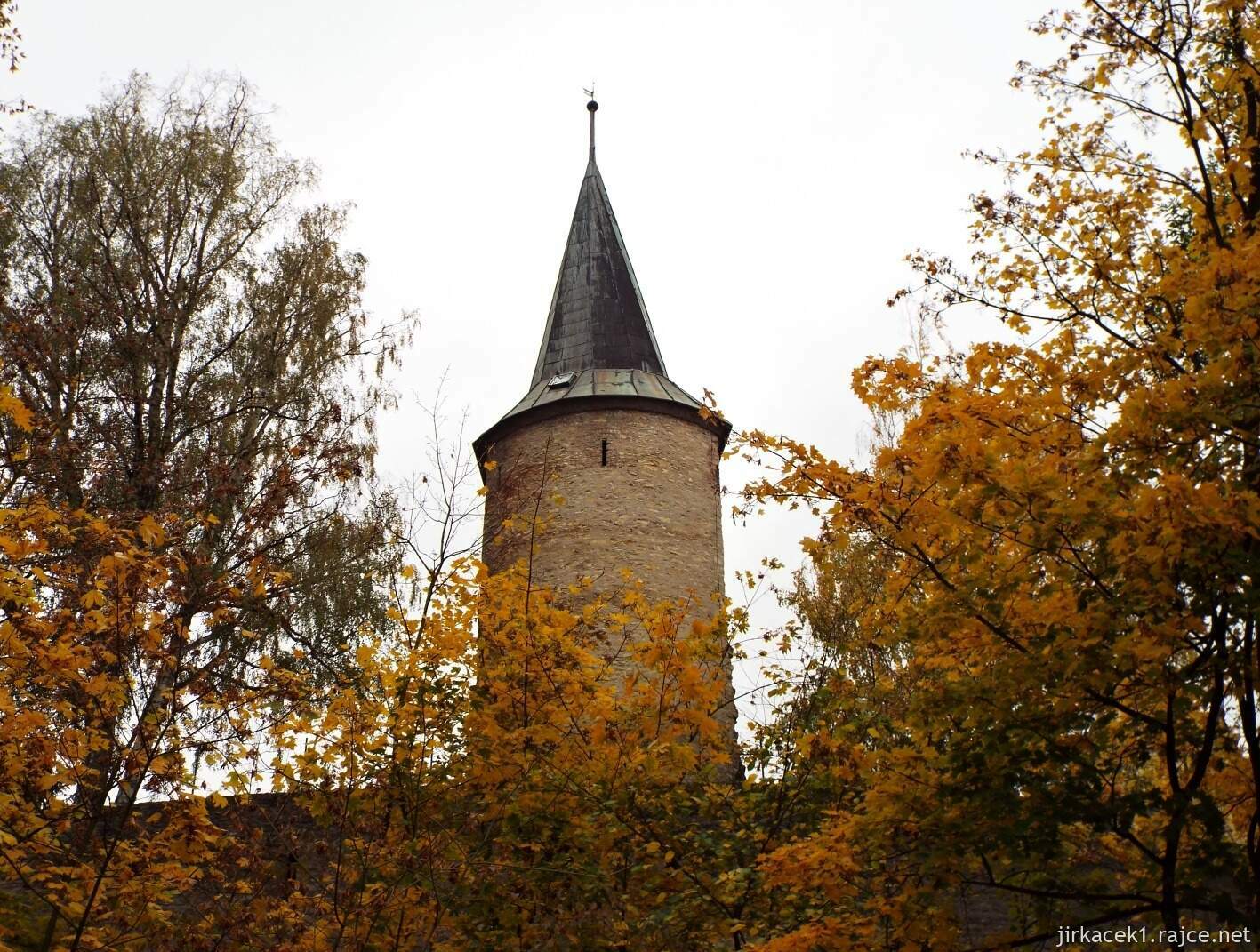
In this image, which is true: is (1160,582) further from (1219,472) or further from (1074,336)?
(1074,336)

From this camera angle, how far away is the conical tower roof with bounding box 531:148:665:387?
→ 1947 centimetres

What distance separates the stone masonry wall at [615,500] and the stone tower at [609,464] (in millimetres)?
18

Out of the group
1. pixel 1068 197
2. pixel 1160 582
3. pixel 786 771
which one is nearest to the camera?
pixel 1160 582

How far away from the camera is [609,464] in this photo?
17125 mm

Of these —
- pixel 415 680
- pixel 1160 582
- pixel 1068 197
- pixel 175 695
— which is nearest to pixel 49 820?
pixel 175 695

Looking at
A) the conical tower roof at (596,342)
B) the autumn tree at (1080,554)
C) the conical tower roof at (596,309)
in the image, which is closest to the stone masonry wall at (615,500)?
the conical tower roof at (596,342)

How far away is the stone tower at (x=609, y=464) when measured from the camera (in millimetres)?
16203

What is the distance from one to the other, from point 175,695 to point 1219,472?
4.72 meters

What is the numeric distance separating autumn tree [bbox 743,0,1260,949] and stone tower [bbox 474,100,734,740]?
8.53m

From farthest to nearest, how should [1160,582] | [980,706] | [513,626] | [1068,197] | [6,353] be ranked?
[6,353] → [513,626] → [1068,197] → [980,706] → [1160,582]

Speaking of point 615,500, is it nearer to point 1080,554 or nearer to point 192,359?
point 192,359

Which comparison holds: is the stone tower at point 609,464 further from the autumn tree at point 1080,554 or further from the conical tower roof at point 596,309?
the autumn tree at point 1080,554

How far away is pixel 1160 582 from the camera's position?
490cm

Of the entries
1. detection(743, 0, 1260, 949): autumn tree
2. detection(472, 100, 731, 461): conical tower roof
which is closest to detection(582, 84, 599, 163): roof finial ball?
detection(472, 100, 731, 461): conical tower roof
